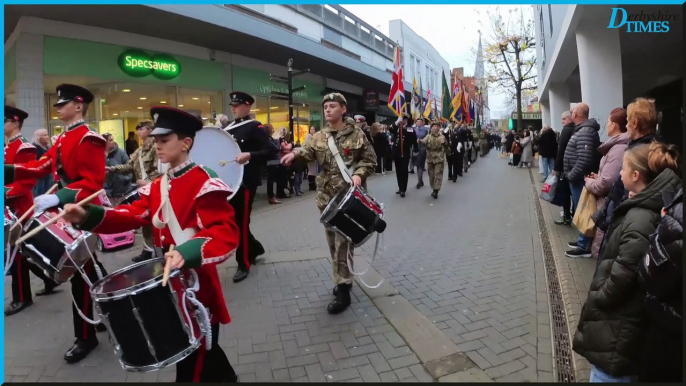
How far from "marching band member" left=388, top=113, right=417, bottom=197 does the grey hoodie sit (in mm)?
5596

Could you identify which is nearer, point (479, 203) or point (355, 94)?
point (479, 203)

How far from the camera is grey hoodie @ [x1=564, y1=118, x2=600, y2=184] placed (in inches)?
234

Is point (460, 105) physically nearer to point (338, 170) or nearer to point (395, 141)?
point (395, 141)

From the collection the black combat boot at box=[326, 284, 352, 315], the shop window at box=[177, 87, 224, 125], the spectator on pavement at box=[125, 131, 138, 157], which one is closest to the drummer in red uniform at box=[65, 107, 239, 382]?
the black combat boot at box=[326, 284, 352, 315]

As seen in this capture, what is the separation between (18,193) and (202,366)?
2.85 meters

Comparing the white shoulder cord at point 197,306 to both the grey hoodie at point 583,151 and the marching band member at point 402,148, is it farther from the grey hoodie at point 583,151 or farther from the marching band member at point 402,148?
the marching band member at point 402,148

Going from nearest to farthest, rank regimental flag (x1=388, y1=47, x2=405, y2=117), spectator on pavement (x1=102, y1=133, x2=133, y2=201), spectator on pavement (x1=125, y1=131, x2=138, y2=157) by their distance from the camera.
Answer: spectator on pavement (x1=102, y1=133, x2=133, y2=201), spectator on pavement (x1=125, y1=131, x2=138, y2=157), regimental flag (x1=388, y1=47, x2=405, y2=117)

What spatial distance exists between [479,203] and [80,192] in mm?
8789

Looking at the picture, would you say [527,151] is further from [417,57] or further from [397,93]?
[417,57]

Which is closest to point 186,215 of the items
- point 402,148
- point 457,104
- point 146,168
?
point 146,168

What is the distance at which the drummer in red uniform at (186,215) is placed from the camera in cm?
249

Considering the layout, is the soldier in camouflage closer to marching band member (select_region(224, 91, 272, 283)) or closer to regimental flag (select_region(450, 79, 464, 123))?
marching band member (select_region(224, 91, 272, 283))

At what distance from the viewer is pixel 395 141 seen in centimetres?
1236

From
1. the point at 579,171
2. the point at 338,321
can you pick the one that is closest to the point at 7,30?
the point at 338,321
